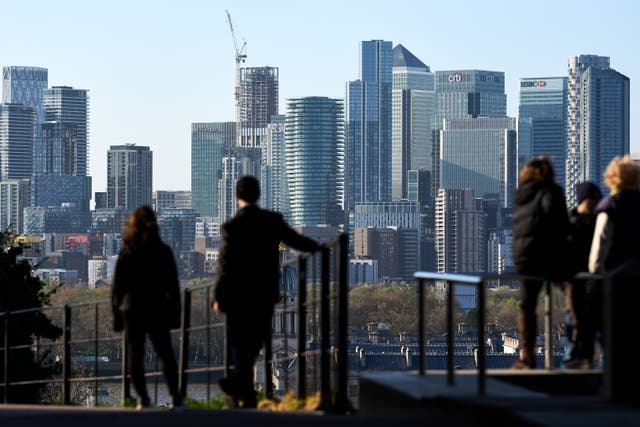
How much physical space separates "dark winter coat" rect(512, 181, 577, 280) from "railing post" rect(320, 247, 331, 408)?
4.17 feet

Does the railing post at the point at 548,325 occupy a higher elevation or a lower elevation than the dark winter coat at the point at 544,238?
lower

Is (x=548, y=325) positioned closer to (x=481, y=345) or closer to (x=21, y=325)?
(x=481, y=345)

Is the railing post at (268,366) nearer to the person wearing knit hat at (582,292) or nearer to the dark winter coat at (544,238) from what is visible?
the dark winter coat at (544,238)

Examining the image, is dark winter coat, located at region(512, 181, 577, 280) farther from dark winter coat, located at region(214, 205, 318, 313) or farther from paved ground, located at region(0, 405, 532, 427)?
paved ground, located at region(0, 405, 532, 427)

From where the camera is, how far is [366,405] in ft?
41.5

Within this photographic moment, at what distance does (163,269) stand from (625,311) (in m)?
4.00

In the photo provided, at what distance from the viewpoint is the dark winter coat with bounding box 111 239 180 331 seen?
529 inches

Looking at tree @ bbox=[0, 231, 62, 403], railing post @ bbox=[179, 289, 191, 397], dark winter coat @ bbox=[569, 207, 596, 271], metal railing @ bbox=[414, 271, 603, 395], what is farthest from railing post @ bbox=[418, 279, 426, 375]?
tree @ bbox=[0, 231, 62, 403]

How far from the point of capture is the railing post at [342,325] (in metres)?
12.5

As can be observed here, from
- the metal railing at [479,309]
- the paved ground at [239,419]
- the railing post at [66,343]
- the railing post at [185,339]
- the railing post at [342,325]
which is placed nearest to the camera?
the paved ground at [239,419]

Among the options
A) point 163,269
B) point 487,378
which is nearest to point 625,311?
point 487,378

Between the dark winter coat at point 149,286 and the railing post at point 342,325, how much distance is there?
1.38m

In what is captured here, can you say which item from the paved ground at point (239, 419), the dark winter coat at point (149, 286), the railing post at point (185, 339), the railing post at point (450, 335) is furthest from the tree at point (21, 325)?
the railing post at point (450, 335)

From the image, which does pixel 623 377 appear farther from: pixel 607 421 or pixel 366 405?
pixel 366 405
